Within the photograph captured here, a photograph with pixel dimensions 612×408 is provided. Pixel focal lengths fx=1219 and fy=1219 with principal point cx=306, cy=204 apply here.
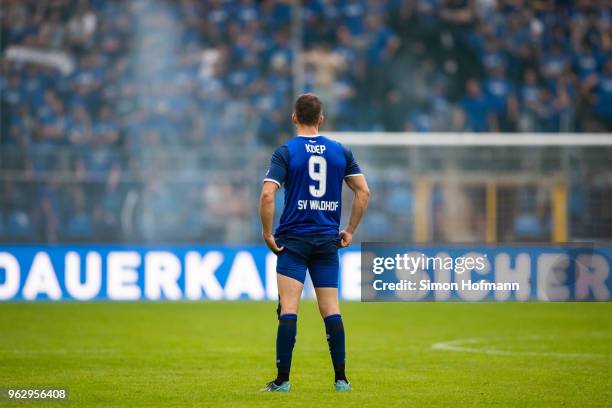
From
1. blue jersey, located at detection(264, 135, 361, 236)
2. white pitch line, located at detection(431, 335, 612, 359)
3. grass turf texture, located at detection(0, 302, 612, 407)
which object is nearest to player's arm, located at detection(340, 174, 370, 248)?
blue jersey, located at detection(264, 135, 361, 236)

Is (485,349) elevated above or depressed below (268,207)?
below

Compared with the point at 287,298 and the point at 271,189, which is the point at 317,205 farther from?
the point at 287,298

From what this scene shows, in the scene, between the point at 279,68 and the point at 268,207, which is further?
the point at 279,68

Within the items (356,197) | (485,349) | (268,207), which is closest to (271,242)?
(268,207)

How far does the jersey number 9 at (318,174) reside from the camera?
7.94 metres

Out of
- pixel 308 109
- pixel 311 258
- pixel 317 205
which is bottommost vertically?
pixel 311 258

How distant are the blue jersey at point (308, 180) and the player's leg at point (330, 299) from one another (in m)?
0.21

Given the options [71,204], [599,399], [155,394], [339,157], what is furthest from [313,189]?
[71,204]

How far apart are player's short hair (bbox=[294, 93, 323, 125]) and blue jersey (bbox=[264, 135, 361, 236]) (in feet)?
0.37

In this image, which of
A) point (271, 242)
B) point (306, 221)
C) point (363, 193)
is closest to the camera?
point (271, 242)

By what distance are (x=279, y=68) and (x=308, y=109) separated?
51.4ft

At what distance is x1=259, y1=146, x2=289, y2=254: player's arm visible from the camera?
7773mm

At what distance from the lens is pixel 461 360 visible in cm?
1075

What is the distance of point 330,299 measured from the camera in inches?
317
